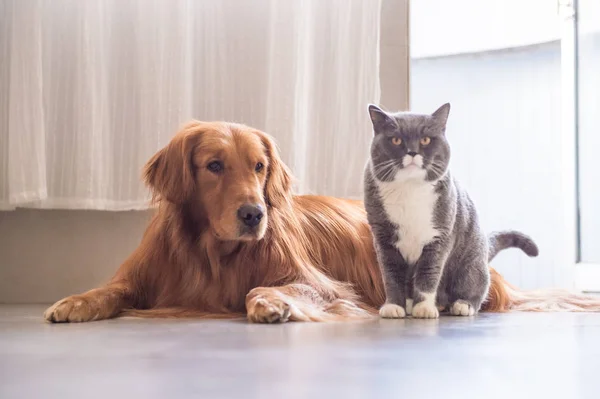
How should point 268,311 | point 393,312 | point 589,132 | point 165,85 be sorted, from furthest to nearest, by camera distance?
point 589,132 → point 165,85 → point 393,312 → point 268,311

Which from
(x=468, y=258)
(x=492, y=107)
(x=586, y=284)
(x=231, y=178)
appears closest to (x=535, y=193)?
(x=492, y=107)

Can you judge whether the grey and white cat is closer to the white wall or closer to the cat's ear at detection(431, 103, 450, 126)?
A: the cat's ear at detection(431, 103, 450, 126)

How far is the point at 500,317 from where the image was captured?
5.99 feet

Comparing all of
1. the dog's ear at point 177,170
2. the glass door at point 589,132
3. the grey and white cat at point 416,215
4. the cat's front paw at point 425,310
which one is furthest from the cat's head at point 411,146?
the glass door at point 589,132

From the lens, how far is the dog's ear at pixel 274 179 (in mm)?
1923

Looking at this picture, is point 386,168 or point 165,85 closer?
point 386,168

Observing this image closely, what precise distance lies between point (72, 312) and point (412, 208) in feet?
2.71

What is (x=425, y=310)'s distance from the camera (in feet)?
5.65

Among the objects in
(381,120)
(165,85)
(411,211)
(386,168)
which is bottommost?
(411,211)

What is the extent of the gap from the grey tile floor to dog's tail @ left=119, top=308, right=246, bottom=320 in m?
0.13

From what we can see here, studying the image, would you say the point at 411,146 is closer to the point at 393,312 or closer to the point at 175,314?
the point at 393,312

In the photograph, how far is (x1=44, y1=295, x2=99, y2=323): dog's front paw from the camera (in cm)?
170

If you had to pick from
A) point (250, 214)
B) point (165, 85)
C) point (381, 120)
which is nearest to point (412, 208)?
point (381, 120)

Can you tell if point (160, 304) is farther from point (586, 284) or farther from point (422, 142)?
point (586, 284)
